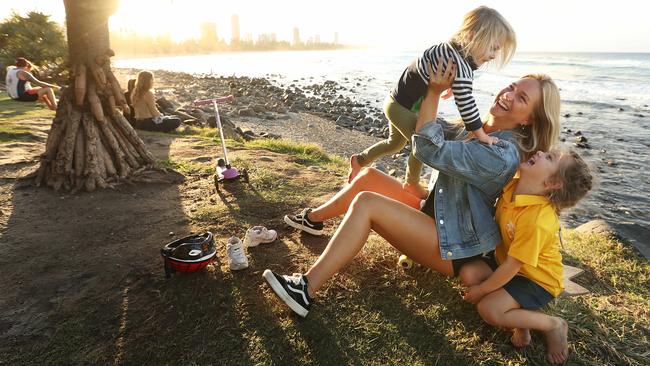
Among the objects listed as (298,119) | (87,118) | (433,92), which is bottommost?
(298,119)

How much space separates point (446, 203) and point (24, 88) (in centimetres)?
1240

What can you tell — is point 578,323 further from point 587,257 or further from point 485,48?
point 485,48

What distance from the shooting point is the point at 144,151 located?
5734 millimetres

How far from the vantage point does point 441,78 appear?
3061 mm

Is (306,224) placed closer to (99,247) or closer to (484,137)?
(484,137)

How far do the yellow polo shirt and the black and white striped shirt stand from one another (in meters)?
0.76

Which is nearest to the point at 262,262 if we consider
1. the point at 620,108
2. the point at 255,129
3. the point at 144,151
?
the point at 144,151

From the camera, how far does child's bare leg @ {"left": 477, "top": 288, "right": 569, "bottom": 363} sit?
7.97 ft

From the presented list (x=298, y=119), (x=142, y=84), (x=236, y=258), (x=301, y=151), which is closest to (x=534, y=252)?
(x=236, y=258)

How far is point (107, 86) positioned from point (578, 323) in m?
5.99

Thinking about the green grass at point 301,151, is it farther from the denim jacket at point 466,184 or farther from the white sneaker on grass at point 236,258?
the denim jacket at point 466,184

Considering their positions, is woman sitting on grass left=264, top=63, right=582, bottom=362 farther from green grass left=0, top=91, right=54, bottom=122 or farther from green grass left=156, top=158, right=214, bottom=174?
green grass left=0, top=91, right=54, bottom=122

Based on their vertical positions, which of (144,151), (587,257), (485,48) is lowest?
(587,257)

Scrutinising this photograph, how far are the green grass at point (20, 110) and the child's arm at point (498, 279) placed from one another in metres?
9.74
